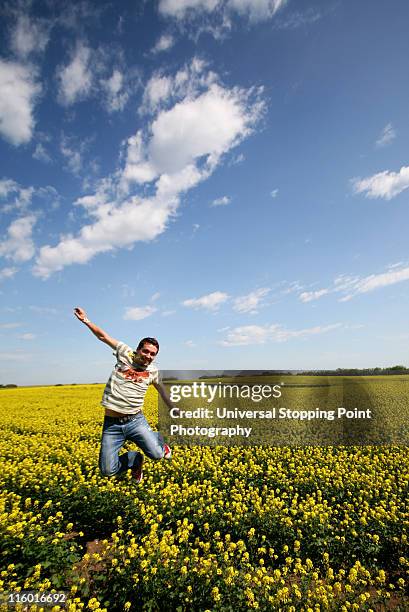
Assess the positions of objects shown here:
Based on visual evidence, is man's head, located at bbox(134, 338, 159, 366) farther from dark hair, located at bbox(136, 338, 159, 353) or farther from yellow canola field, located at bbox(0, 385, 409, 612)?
yellow canola field, located at bbox(0, 385, 409, 612)

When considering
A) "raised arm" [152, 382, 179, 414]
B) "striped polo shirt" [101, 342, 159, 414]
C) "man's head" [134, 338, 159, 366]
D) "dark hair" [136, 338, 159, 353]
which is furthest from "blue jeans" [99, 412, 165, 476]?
"dark hair" [136, 338, 159, 353]

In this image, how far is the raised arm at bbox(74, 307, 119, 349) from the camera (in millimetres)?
4617

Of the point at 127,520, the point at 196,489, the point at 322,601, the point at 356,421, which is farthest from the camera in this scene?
the point at 356,421

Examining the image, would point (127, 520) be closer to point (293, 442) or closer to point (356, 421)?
point (293, 442)

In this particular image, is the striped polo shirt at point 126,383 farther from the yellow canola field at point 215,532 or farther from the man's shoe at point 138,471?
the yellow canola field at point 215,532

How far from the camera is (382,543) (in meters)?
4.84

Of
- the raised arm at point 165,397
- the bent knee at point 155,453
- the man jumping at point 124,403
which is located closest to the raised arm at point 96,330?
the man jumping at point 124,403

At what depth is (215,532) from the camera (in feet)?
15.1

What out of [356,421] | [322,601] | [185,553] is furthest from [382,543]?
[356,421]

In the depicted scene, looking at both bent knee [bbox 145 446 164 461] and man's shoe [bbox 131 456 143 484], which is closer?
bent knee [bbox 145 446 164 461]

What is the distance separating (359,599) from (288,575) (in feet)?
3.02

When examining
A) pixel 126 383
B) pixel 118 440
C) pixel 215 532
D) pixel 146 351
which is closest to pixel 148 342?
pixel 146 351

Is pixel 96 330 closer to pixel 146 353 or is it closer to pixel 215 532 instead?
pixel 146 353

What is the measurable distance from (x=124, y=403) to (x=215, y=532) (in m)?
2.09
